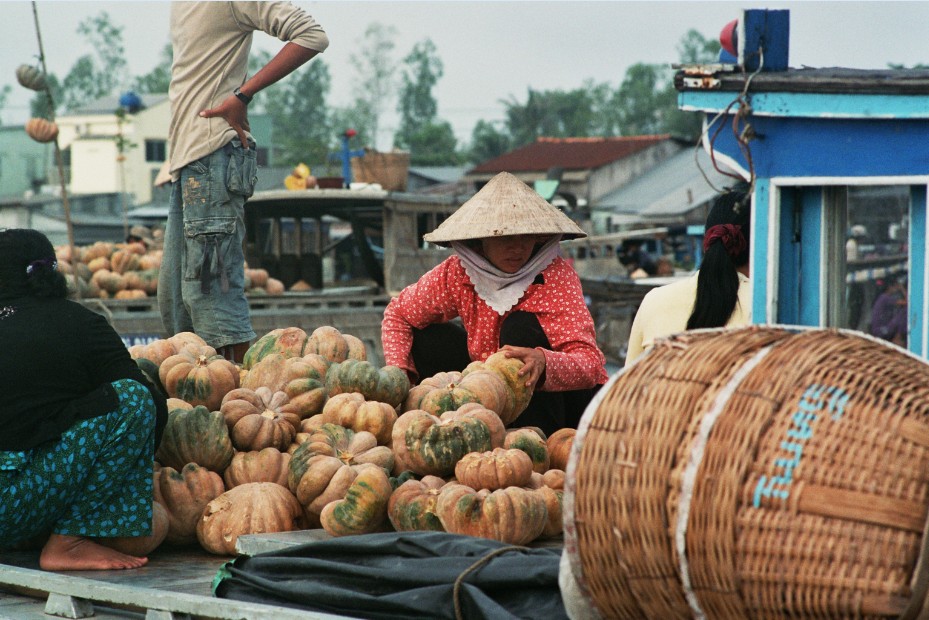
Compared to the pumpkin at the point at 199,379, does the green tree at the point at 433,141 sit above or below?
above

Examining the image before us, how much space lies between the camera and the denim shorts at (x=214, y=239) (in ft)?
19.4

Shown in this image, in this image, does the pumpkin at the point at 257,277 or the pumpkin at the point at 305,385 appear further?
the pumpkin at the point at 257,277

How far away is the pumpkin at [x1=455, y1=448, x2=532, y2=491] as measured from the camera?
12.3ft

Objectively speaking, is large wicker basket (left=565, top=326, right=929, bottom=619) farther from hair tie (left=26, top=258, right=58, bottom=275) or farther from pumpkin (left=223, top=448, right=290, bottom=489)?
hair tie (left=26, top=258, right=58, bottom=275)

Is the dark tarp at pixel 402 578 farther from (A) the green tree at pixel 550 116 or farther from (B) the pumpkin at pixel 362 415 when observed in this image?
(A) the green tree at pixel 550 116

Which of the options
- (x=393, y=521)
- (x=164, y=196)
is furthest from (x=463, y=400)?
(x=164, y=196)

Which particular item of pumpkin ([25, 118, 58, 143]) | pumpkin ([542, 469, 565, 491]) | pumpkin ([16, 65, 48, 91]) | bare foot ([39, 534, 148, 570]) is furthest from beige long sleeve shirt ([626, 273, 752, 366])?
pumpkin ([25, 118, 58, 143])

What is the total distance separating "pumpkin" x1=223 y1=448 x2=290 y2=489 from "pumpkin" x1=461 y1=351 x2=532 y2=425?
31.5 inches

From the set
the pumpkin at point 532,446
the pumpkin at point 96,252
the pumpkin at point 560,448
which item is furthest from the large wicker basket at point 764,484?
the pumpkin at point 96,252

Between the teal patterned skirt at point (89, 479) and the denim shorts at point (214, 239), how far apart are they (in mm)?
2020

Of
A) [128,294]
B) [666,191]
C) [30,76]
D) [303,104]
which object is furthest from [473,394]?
[303,104]

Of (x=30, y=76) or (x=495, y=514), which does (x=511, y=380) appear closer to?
(x=495, y=514)

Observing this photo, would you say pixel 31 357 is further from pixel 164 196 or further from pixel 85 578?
pixel 164 196

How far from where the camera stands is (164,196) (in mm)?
42625
